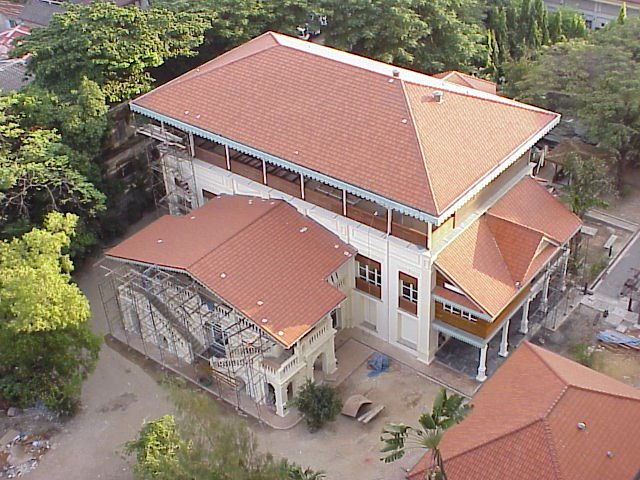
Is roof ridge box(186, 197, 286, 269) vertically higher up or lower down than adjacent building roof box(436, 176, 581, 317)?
higher up

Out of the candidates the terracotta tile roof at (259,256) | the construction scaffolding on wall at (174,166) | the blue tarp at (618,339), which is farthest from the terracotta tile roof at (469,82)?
the blue tarp at (618,339)

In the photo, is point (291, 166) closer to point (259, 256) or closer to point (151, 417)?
point (259, 256)

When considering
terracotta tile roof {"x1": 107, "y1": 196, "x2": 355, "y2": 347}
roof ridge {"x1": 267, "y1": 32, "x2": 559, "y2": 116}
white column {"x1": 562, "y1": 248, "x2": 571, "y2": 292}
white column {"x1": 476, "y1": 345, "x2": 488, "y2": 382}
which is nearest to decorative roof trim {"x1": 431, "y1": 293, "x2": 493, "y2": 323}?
white column {"x1": 476, "y1": 345, "x2": 488, "y2": 382}

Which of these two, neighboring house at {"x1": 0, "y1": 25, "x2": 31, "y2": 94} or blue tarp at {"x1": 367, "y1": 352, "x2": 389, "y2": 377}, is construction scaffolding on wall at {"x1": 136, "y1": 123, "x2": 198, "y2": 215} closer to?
blue tarp at {"x1": 367, "y1": 352, "x2": 389, "y2": 377}

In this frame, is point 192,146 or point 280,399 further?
point 192,146

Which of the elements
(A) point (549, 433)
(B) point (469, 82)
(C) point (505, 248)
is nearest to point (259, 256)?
(C) point (505, 248)

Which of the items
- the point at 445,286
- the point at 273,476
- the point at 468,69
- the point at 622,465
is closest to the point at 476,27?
the point at 468,69
